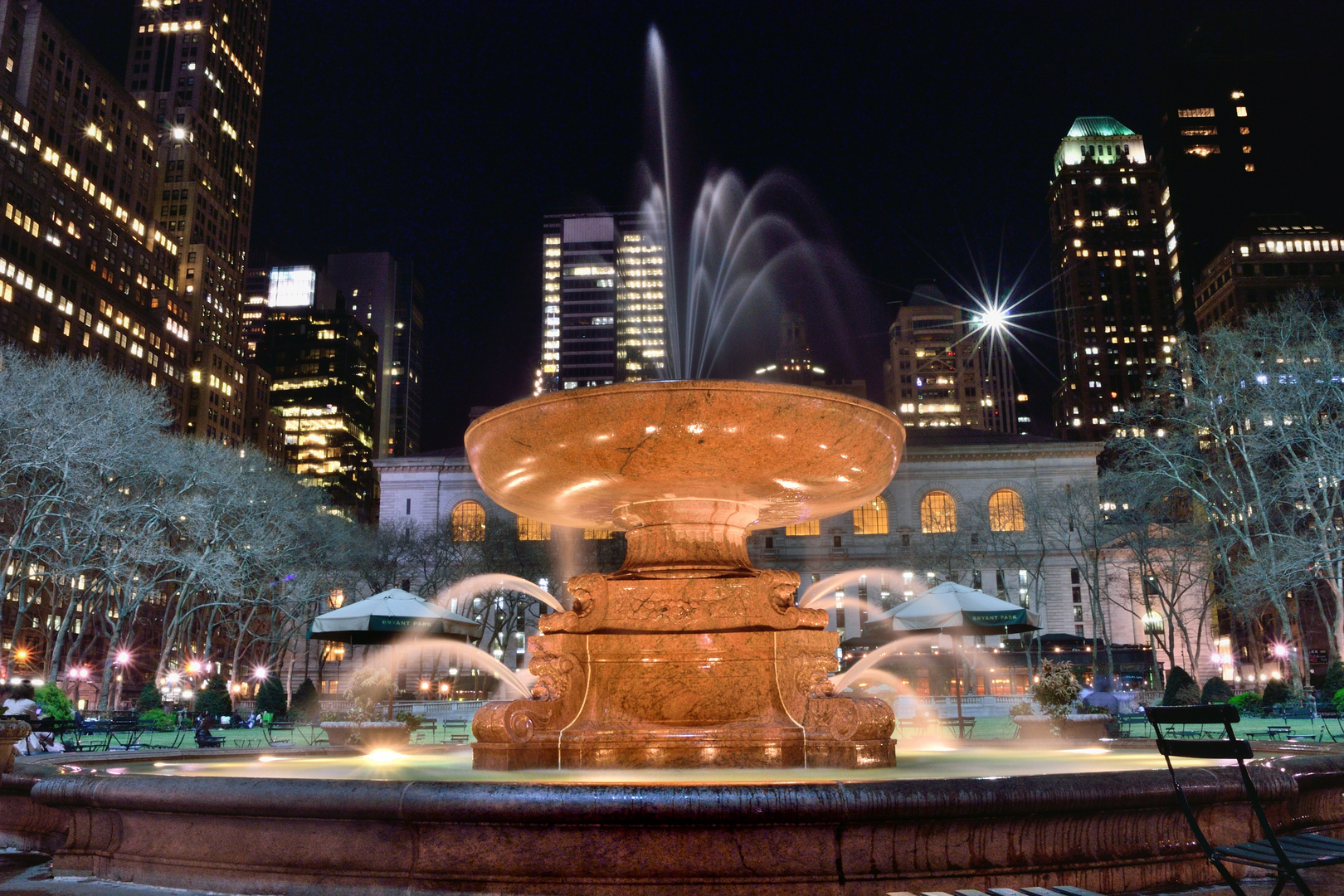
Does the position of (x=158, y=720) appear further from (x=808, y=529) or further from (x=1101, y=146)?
(x=1101, y=146)

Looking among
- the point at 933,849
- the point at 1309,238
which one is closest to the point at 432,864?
the point at 933,849

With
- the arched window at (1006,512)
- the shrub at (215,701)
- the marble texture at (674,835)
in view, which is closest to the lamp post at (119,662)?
the shrub at (215,701)

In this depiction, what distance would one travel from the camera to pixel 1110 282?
15750cm

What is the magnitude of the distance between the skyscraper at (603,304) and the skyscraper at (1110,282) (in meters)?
67.6

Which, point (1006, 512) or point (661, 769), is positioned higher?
point (1006, 512)

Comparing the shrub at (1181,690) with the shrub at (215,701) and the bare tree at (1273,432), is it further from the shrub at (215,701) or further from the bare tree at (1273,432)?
the shrub at (215,701)

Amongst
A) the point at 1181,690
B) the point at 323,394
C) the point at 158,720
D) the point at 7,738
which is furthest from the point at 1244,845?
the point at 323,394

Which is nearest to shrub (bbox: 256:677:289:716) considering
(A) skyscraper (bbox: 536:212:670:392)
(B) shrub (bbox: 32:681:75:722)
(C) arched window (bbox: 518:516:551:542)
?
(B) shrub (bbox: 32:681:75:722)

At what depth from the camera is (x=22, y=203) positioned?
78625 mm

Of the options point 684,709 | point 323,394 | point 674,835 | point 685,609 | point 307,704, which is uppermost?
point 323,394

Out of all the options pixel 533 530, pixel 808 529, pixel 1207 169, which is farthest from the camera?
pixel 1207 169

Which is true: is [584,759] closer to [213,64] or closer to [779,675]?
[779,675]

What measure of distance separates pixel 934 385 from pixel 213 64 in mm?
120373

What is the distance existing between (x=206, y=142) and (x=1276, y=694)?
431 feet
